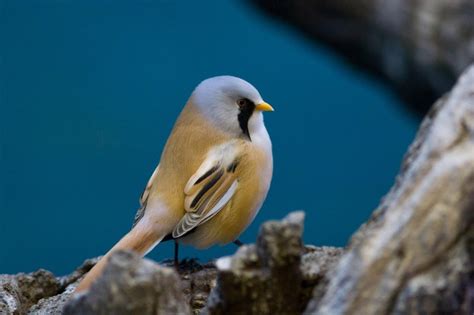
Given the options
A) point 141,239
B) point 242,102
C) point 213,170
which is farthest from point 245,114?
point 141,239

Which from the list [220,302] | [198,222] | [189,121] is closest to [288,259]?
[220,302]

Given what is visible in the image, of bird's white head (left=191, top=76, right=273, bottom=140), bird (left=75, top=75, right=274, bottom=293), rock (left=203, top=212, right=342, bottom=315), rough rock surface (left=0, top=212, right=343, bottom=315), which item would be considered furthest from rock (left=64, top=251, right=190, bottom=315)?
bird's white head (left=191, top=76, right=273, bottom=140)

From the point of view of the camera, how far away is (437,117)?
150 cm

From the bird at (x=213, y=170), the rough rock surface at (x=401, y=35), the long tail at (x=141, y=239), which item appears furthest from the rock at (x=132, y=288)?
the rough rock surface at (x=401, y=35)

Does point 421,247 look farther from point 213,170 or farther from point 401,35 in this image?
point 401,35

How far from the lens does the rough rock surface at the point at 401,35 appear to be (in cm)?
440

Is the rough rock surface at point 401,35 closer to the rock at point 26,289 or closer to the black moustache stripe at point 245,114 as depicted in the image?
the black moustache stripe at point 245,114

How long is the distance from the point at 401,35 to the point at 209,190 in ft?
9.68

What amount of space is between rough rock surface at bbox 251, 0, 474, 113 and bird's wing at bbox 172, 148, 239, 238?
93.6 inches

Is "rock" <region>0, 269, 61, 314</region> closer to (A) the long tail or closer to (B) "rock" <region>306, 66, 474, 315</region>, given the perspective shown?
(A) the long tail

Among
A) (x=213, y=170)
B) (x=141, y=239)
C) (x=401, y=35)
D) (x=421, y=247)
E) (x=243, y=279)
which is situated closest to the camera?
(x=421, y=247)

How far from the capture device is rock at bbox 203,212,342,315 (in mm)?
1477

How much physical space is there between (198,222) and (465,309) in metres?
0.89

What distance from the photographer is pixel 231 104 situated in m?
2.28
